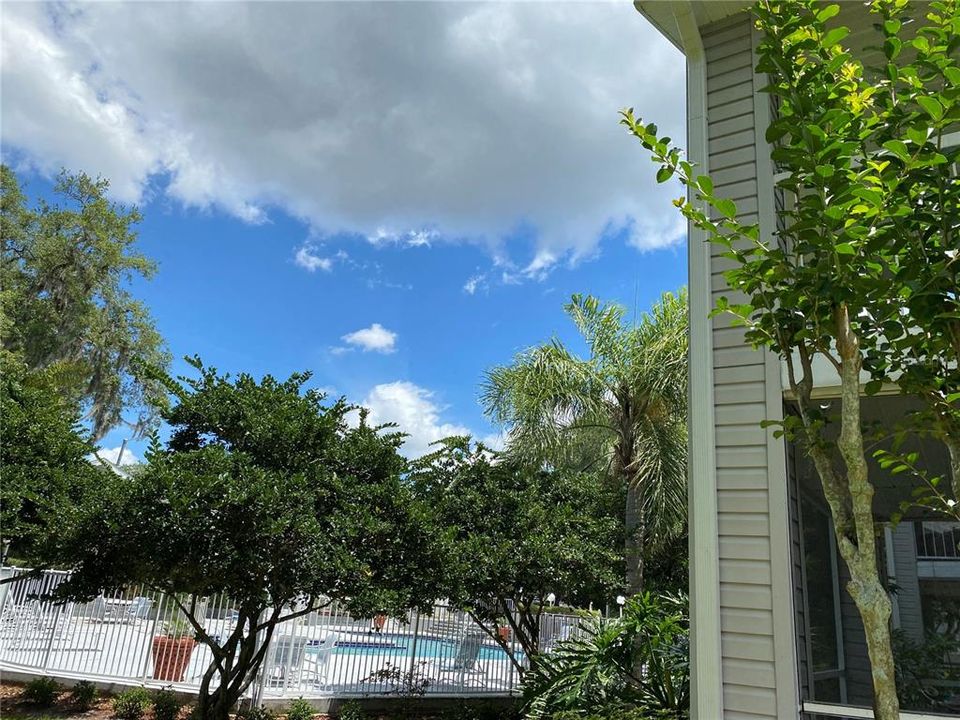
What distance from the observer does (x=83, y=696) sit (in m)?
8.82

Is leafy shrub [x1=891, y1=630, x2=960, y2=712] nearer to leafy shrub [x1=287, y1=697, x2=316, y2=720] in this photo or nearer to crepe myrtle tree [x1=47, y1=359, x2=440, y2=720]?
crepe myrtle tree [x1=47, y1=359, x2=440, y2=720]

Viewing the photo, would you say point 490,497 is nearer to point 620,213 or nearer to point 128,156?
point 620,213

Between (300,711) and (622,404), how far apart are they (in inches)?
248

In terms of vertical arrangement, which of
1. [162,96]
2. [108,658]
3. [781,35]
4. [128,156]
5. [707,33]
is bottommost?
[108,658]

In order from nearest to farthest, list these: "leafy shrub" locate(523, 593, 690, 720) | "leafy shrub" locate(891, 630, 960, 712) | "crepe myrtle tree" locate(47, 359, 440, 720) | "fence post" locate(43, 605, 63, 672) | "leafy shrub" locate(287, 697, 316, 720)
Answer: "leafy shrub" locate(891, 630, 960, 712) → "leafy shrub" locate(523, 593, 690, 720) → "crepe myrtle tree" locate(47, 359, 440, 720) → "leafy shrub" locate(287, 697, 316, 720) → "fence post" locate(43, 605, 63, 672)

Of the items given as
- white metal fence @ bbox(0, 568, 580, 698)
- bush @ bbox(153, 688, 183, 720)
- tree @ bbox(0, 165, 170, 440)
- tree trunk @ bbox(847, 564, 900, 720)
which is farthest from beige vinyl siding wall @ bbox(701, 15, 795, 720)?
tree @ bbox(0, 165, 170, 440)

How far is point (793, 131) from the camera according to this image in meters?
2.31

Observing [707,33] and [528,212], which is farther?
[528,212]

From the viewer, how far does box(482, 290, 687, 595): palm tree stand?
911 cm

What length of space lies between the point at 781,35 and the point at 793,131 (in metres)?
0.47

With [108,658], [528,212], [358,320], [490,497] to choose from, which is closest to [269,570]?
[490,497]

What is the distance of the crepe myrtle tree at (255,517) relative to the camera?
246 inches

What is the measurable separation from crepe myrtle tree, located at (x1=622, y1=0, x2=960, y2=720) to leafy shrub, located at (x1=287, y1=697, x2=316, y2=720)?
8387 millimetres

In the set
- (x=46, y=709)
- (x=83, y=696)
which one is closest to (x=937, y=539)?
(x=83, y=696)
